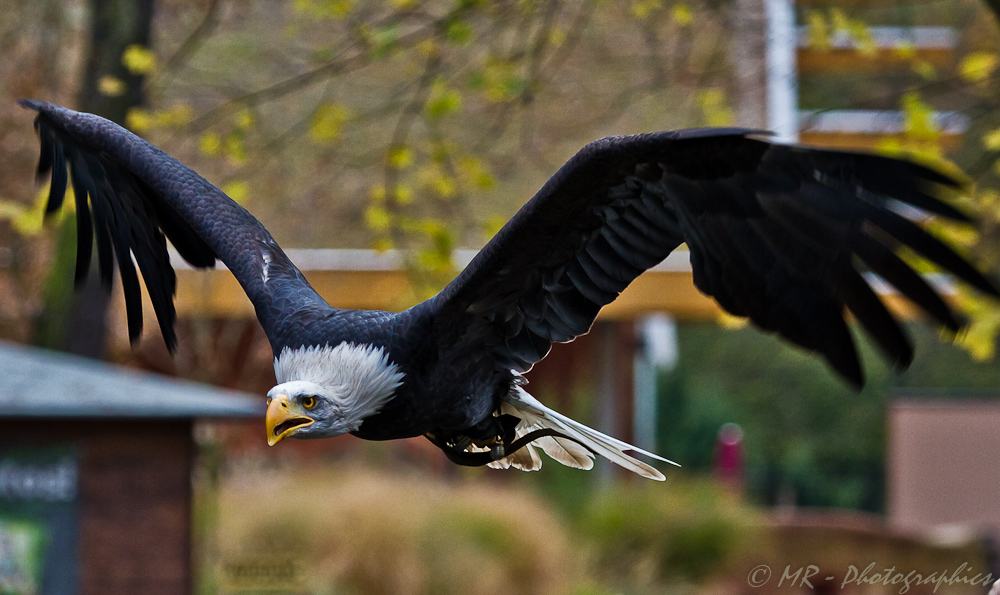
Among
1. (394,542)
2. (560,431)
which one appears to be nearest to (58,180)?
(560,431)

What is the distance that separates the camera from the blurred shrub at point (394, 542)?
741 cm

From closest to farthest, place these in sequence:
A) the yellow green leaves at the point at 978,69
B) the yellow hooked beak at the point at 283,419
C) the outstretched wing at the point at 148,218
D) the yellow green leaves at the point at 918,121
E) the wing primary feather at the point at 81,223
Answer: the yellow hooked beak at the point at 283,419
the outstretched wing at the point at 148,218
the wing primary feather at the point at 81,223
the yellow green leaves at the point at 918,121
the yellow green leaves at the point at 978,69

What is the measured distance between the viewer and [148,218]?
360 centimetres

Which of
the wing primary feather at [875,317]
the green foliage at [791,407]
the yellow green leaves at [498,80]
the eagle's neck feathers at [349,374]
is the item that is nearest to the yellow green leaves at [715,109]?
the yellow green leaves at [498,80]

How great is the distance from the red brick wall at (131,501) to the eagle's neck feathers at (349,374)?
365cm

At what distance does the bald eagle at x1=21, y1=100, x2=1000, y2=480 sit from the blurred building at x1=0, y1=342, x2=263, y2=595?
271 centimetres

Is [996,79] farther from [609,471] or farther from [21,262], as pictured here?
[21,262]

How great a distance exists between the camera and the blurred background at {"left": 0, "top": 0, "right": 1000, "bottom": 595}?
5582mm

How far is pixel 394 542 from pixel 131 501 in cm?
228

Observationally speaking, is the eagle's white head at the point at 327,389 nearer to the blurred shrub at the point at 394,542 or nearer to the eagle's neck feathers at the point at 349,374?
the eagle's neck feathers at the point at 349,374

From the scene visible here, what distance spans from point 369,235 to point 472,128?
1.80 metres

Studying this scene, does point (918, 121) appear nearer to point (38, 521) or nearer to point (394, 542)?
point (394, 542)

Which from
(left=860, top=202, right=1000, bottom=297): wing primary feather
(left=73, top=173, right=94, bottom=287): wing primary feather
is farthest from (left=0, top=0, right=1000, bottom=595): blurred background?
(left=73, top=173, right=94, bottom=287): wing primary feather

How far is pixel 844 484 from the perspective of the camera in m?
21.9
